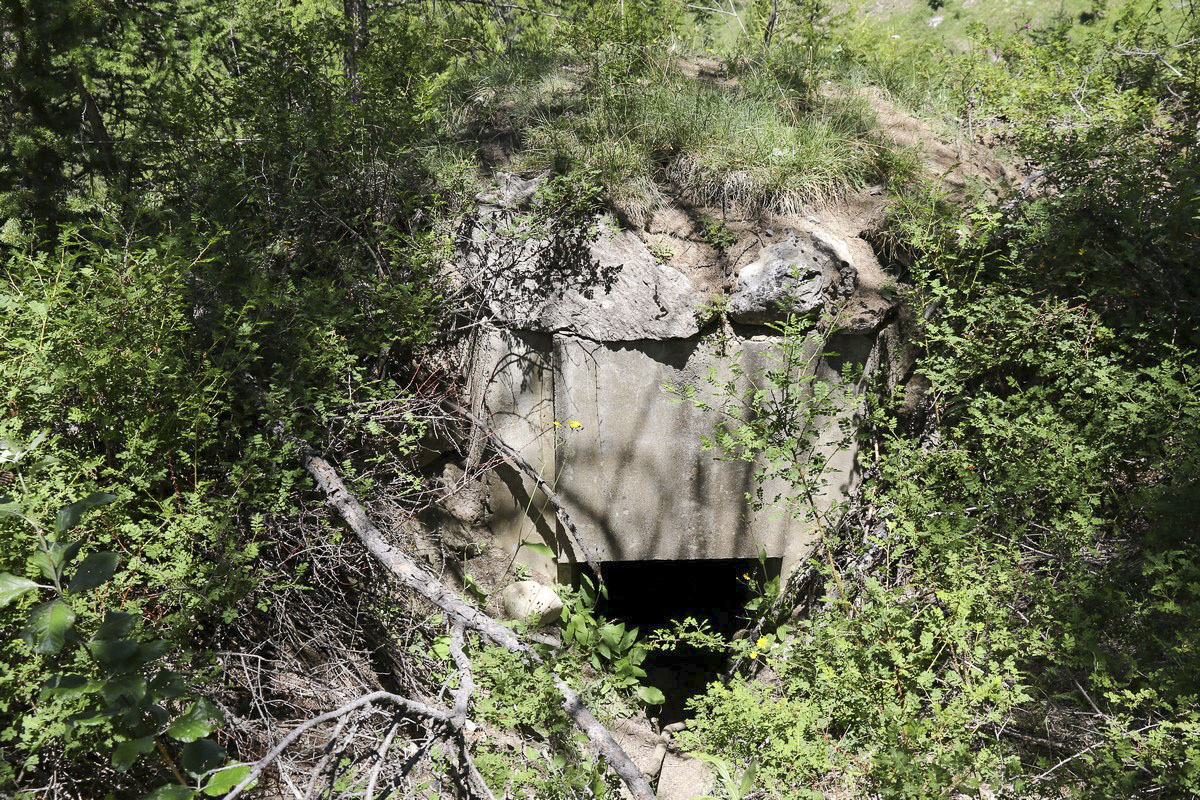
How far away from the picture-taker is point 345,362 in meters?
3.69

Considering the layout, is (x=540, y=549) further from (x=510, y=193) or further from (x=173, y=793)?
(x=173, y=793)

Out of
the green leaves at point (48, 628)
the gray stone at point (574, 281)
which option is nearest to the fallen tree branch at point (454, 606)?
the gray stone at point (574, 281)

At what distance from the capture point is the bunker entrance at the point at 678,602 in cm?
599

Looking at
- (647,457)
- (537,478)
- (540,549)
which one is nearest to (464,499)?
(537,478)

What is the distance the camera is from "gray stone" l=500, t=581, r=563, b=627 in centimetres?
429

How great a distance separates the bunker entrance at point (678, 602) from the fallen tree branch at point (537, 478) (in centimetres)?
152

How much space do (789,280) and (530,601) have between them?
227 cm

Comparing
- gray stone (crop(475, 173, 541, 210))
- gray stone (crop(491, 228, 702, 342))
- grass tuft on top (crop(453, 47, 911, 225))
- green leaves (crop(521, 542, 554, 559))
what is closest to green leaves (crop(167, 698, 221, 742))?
green leaves (crop(521, 542, 554, 559))

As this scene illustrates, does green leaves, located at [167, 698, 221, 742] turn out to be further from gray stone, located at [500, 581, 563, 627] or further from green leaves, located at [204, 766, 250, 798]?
gray stone, located at [500, 581, 563, 627]

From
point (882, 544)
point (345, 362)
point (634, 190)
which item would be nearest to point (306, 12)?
point (634, 190)

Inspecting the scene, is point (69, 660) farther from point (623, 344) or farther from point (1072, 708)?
point (1072, 708)

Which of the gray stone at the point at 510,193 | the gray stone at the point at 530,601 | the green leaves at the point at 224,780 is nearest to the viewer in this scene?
the green leaves at the point at 224,780

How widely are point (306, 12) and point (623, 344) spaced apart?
320 cm

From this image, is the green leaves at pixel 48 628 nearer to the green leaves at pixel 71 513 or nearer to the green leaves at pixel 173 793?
the green leaves at pixel 71 513
